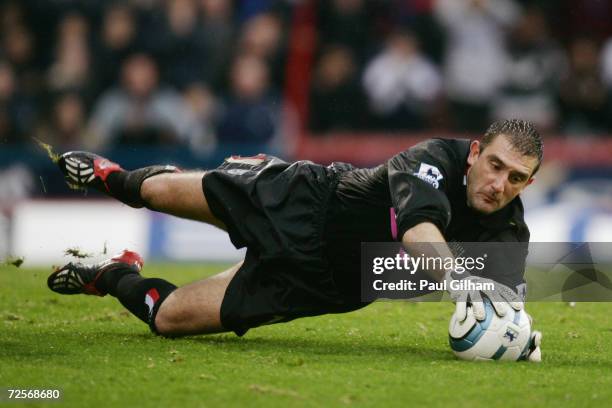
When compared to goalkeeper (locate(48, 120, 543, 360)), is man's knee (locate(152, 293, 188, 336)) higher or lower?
lower

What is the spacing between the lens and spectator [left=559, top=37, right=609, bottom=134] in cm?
1257

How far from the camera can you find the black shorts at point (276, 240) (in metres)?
6.00

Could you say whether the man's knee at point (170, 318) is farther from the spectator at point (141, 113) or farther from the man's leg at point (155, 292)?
the spectator at point (141, 113)

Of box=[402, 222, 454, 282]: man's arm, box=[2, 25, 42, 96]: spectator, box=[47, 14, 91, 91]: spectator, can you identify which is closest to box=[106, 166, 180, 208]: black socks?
box=[402, 222, 454, 282]: man's arm

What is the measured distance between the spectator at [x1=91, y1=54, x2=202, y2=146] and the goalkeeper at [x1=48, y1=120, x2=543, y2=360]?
21.1ft

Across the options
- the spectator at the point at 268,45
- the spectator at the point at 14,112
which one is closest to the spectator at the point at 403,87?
the spectator at the point at 268,45

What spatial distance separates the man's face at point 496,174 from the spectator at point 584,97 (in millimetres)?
7025

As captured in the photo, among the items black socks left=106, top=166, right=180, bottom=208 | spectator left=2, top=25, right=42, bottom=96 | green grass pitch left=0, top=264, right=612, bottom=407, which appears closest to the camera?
green grass pitch left=0, top=264, right=612, bottom=407

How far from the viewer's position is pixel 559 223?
11.3 metres

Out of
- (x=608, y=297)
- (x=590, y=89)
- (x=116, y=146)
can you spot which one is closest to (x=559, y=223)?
(x=590, y=89)

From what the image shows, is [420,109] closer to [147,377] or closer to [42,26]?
[42,26]

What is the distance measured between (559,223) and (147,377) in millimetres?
7130

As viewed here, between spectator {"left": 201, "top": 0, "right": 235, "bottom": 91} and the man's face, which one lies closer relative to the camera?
the man's face

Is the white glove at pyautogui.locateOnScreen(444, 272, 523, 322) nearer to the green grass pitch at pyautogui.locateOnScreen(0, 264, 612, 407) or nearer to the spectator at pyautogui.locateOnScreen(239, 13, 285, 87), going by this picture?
the green grass pitch at pyautogui.locateOnScreen(0, 264, 612, 407)
